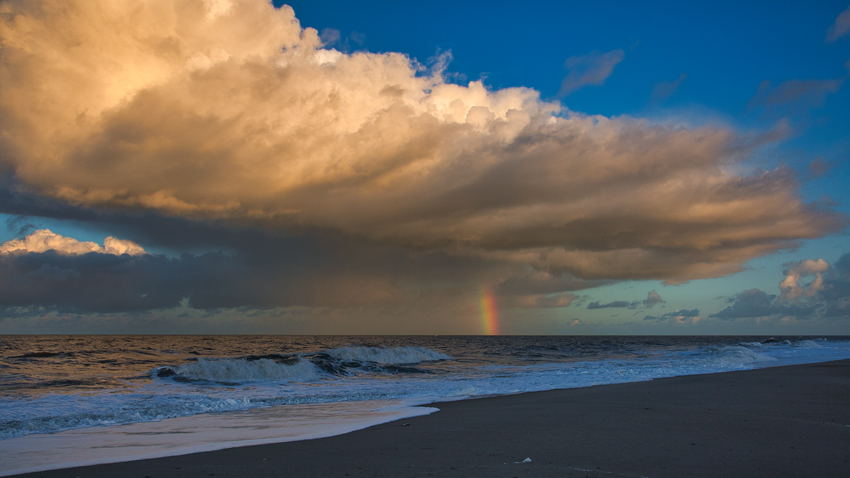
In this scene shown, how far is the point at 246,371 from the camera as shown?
25578 mm

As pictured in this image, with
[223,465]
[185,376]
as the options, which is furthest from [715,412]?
[185,376]

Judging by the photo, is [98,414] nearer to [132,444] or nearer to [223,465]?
[132,444]

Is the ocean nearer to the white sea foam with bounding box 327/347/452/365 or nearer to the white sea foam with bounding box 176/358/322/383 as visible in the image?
the white sea foam with bounding box 176/358/322/383

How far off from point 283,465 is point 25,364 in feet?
96.8

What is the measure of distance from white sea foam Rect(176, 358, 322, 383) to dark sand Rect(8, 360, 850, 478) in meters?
16.7

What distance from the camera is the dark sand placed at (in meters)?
5.75

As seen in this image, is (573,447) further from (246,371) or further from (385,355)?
(385,355)

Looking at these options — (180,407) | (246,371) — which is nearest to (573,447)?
(180,407)

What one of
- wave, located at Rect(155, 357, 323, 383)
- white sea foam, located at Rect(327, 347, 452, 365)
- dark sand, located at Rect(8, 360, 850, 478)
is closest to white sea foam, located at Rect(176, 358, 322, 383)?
wave, located at Rect(155, 357, 323, 383)

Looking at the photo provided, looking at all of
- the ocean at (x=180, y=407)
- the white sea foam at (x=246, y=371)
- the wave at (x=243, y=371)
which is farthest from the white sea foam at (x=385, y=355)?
the ocean at (x=180, y=407)

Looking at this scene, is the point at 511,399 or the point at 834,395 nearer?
the point at 834,395

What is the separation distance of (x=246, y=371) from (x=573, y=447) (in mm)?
22263

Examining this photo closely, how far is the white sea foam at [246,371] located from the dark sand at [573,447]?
16.7m

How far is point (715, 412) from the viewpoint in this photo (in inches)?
386
